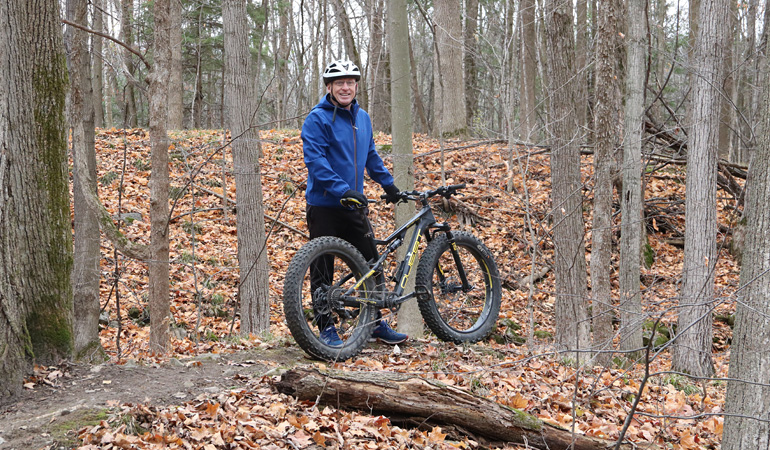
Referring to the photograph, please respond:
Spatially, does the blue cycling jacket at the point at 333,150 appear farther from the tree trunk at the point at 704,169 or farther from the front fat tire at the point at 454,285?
the tree trunk at the point at 704,169

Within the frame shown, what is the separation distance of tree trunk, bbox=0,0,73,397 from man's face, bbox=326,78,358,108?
2050 mm

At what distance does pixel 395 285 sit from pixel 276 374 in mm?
1612

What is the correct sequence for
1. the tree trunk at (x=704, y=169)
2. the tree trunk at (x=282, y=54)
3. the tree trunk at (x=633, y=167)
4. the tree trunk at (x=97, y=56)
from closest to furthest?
the tree trunk at (x=704, y=169) → the tree trunk at (x=633, y=167) → the tree trunk at (x=97, y=56) → the tree trunk at (x=282, y=54)

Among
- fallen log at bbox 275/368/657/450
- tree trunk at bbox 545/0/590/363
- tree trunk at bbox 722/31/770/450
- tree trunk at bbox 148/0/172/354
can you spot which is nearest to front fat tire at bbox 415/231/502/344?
fallen log at bbox 275/368/657/450

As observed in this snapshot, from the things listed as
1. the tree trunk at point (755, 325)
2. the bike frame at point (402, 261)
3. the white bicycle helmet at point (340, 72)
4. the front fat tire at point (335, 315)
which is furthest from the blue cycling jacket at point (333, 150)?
the tree trunk at point (755, 325)

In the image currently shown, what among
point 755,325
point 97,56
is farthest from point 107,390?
point 97,56

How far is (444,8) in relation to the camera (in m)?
15.7

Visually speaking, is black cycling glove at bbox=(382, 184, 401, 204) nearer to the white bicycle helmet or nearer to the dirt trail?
the white bicycle helmet

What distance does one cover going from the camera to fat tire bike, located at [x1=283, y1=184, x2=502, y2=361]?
4699 mm

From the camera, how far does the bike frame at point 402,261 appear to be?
506cm

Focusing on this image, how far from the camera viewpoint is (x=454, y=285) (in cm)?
576

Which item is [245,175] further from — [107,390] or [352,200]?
[107,390]

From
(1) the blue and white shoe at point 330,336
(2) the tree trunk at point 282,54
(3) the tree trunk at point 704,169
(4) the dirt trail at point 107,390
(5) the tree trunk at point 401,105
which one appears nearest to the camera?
(4) the dirt trail at point 107,390

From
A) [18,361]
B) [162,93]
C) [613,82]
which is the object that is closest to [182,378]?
[18,361]
